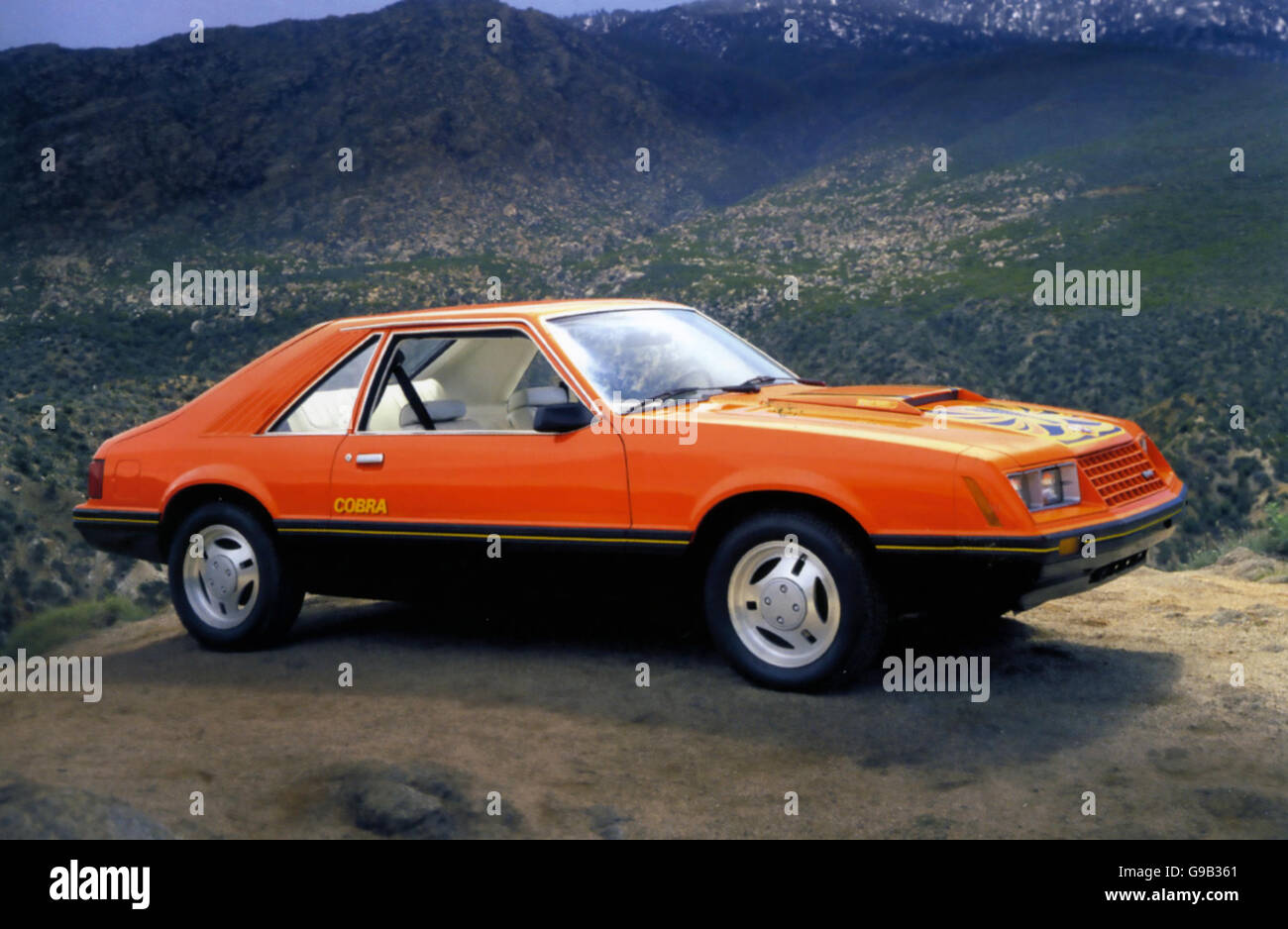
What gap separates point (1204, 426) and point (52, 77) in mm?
83325

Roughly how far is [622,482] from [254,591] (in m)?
2.24

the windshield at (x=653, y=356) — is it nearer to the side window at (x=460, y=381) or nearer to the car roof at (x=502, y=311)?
the car roof at (x=502, y=311)

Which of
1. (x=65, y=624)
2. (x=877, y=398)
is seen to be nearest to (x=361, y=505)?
(x=877, y=398)

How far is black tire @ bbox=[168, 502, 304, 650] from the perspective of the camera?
21.3 ft

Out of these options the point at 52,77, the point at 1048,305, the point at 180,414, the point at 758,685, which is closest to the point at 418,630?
the point at 180,414

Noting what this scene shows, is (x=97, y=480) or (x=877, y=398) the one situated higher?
(x=877, y=398)

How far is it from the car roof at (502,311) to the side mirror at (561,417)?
25.7 inches

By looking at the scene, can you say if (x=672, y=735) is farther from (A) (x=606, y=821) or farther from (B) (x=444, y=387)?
(B) (x=444, y=387)

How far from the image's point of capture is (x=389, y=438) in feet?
20.2

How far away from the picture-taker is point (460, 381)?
6.93 m

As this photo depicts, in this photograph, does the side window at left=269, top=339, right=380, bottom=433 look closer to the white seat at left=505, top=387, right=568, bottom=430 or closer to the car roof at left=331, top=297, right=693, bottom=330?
the car roof at left=331, top=297, right=693, bottom=330

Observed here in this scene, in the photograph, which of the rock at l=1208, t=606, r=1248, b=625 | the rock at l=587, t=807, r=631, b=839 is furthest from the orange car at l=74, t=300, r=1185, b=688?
the rock at l=587, t=807, r=631, b=839

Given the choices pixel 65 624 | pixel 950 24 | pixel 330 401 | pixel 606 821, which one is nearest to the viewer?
pixel 606 821

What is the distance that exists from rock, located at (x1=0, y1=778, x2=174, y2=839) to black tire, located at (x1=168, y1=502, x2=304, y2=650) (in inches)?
101
